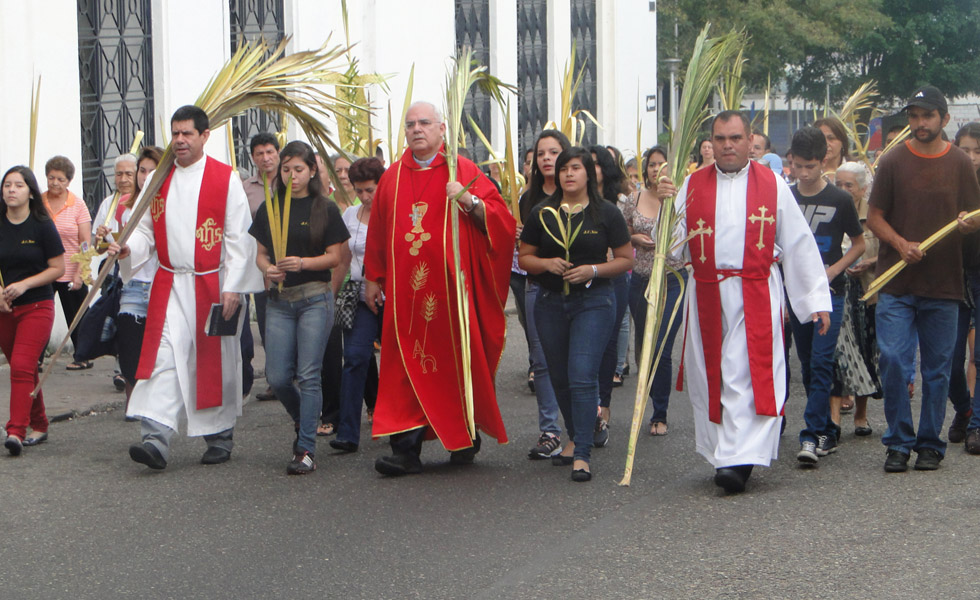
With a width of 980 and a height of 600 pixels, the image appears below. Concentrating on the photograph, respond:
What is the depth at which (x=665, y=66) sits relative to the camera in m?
34.1

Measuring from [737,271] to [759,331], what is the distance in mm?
309

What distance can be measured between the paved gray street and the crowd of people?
22cm

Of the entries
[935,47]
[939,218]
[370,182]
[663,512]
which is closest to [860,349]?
[939,218]

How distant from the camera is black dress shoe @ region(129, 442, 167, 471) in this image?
23.4 feet

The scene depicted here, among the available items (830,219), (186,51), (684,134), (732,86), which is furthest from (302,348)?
(186,51)

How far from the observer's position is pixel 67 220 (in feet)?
34.2

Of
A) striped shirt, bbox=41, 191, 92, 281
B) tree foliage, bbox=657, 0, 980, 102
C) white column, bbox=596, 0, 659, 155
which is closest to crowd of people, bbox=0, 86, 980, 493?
striped shirt, bbox=41, 191, 92, 281

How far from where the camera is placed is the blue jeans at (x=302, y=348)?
7.36 m

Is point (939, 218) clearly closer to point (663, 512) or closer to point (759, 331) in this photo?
point (759, 331)

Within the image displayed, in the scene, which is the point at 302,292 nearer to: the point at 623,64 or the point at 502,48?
the point at 502,48

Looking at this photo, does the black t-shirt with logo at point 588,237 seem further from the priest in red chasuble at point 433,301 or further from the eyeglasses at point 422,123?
the eyeglasses at point 422,123

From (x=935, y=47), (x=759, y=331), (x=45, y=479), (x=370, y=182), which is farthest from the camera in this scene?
(x=935, y=47)

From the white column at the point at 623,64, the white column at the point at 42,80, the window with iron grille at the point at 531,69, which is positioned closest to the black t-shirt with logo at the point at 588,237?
the white column at the point at 42,80

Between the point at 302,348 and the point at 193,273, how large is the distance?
Result: 0.75 meters
